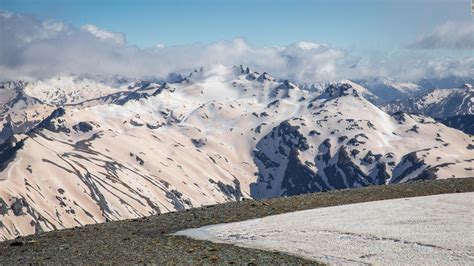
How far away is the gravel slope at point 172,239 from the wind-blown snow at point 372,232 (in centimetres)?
211

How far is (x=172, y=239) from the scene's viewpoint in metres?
35.1

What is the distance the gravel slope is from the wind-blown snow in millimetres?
2115

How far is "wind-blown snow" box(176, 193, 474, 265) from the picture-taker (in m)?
28.5

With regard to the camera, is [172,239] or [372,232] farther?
[172,239]

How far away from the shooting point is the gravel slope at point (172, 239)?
29656 millimetres

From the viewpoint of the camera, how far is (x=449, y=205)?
40.8 meters

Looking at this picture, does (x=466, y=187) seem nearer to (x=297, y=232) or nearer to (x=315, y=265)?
(x=297, y=232)

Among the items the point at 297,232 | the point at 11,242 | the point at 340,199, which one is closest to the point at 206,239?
the point at 297,232

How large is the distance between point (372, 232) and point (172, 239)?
13.1 metres

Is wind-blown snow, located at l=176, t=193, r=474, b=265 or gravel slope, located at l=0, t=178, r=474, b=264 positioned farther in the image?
gravel slope, located at l=0, t=178, r=474, b=264

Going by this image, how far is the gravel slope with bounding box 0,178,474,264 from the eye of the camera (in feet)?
97.3

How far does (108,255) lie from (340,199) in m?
24.7

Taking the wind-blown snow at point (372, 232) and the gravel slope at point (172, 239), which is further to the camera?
the gravel slope at point (172, 239)

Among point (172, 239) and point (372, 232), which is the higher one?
point (172, 239)
